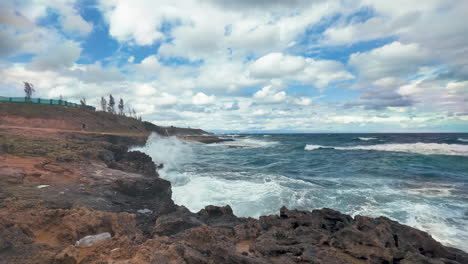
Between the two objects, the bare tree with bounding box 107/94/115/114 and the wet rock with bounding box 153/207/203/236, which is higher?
the bare tree with bounding box 107/94/115/114

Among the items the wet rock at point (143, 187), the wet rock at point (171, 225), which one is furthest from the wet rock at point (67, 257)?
the wet rock at point (143, 187)

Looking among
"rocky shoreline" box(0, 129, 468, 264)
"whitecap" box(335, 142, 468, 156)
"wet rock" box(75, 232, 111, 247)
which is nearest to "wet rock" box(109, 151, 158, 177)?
"rocky shoreline" box(0, 129, 468, 264)

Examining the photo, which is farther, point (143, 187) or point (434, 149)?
point (434, 149)

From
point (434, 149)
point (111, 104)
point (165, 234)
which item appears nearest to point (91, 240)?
point (165, 234)

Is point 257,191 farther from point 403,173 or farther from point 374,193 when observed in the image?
point 403,173

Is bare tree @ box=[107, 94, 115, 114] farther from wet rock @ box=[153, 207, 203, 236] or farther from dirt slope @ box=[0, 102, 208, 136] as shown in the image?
wet rock @ box=[153, 207, 203, 236]

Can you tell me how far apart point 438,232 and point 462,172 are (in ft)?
52.9

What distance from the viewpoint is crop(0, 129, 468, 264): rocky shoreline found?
462 centimetres

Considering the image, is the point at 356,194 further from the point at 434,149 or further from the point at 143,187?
Result: the point at 434,149

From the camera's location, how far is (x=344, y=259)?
5078 mm

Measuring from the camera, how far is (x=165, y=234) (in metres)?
6.02

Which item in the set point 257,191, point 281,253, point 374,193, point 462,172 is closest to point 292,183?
point 257,191

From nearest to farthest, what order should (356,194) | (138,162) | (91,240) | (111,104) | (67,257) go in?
(67,257) < (91,240) < (356,194) < (138,162) < (111,104)

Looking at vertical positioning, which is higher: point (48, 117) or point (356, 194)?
point (48, 117)
